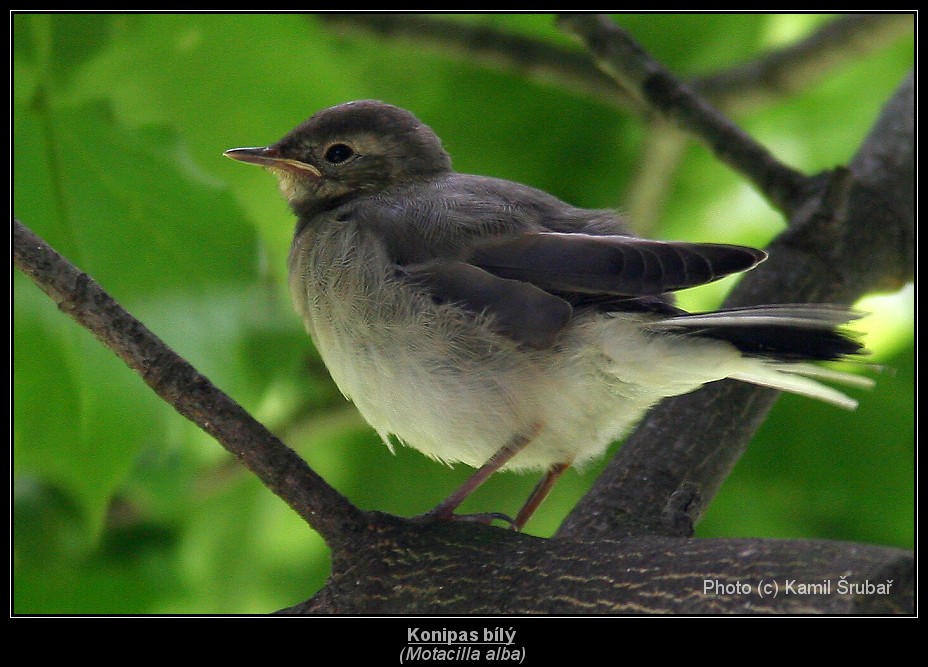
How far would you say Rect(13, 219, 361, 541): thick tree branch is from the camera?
2.74 meters

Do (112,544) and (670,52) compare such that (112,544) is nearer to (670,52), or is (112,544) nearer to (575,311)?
(575,311)

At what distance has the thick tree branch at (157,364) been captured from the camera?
274 cm

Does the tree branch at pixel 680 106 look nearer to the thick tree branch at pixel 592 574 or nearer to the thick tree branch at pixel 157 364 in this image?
the thick tree branch at pixel 592 574

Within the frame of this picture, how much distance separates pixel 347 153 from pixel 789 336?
84.3 inches

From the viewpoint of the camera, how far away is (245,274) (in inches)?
157

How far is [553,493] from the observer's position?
17.2ft

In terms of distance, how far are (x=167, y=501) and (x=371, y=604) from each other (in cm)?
176

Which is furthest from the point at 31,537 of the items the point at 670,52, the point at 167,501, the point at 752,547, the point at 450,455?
the point at 670,52

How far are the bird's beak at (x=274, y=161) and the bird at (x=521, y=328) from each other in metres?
0.52

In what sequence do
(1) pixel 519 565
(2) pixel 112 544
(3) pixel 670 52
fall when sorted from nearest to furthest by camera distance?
1. (1) pixel 519 565
2. (2) pixel 112 544
3. (3) pixel 670 52

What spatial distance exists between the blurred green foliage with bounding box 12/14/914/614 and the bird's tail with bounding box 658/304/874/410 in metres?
1.99

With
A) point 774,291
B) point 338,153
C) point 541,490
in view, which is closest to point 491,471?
point 541,490

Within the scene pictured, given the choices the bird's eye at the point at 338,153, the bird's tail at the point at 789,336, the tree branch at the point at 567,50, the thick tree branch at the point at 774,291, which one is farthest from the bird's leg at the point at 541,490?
→ the tree branch at the point at 567,50

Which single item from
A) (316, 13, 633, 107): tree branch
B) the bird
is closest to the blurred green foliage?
(316, 13, 633, 107): tree branch
